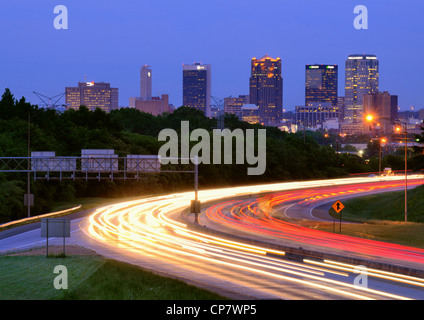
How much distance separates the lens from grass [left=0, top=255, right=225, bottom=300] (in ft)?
71.1

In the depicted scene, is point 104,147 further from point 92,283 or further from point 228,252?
point 92,283

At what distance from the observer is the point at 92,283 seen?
24.0 m

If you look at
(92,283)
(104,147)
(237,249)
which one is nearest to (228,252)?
(237,249)

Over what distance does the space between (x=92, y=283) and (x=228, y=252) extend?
11.9m

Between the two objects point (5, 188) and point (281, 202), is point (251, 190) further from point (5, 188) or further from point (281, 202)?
point (5, 188)

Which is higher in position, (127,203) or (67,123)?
(67,123)

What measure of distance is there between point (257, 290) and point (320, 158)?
133689mm

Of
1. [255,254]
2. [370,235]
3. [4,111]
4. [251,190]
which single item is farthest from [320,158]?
[255,254]

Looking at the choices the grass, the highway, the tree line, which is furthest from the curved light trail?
the tree line

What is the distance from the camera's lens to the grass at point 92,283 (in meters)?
21.7

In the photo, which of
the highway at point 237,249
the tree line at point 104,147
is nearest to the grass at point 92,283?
the highway at point 237,249

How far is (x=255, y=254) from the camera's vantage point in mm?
33625

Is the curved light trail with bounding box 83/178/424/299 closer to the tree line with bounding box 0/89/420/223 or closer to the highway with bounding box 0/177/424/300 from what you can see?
the highway with bounding box 0/177/424/300
